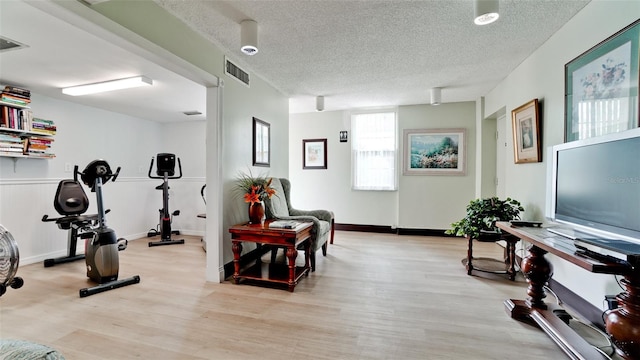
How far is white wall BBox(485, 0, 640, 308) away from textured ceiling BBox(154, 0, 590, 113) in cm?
13

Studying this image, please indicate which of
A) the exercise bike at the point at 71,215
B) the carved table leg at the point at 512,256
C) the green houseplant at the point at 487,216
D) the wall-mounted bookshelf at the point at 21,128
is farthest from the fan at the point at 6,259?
the carved table leg at the point at 512,256

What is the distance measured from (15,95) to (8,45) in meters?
1.22

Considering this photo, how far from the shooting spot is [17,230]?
→ 131 inches

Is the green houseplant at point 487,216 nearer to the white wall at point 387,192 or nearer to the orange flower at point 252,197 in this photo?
the white wall at point 387,192

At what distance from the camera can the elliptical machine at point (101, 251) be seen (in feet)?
8.67

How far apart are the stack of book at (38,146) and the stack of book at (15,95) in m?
0.44

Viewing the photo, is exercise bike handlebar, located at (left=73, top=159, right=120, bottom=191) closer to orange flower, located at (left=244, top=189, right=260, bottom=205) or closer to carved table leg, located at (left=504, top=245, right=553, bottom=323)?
orange flower, located at (left=244, top=189, right=260, bottom=205)

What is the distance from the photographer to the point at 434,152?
4914 millimetres

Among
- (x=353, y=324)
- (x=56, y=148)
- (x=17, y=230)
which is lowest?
(x=353, y=324)

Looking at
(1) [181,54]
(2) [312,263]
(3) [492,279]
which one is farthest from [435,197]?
(1) [181,54]

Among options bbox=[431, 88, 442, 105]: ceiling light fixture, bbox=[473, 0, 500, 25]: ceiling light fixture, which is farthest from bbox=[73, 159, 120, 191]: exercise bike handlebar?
bbox=[431, 88, 442, 105]: ceiling light fixture

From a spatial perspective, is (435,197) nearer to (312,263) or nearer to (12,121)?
(312,263)

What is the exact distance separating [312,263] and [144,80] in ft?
9.26

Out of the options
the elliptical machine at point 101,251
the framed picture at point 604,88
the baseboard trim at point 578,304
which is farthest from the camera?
the elliptical machine at point 101,251
